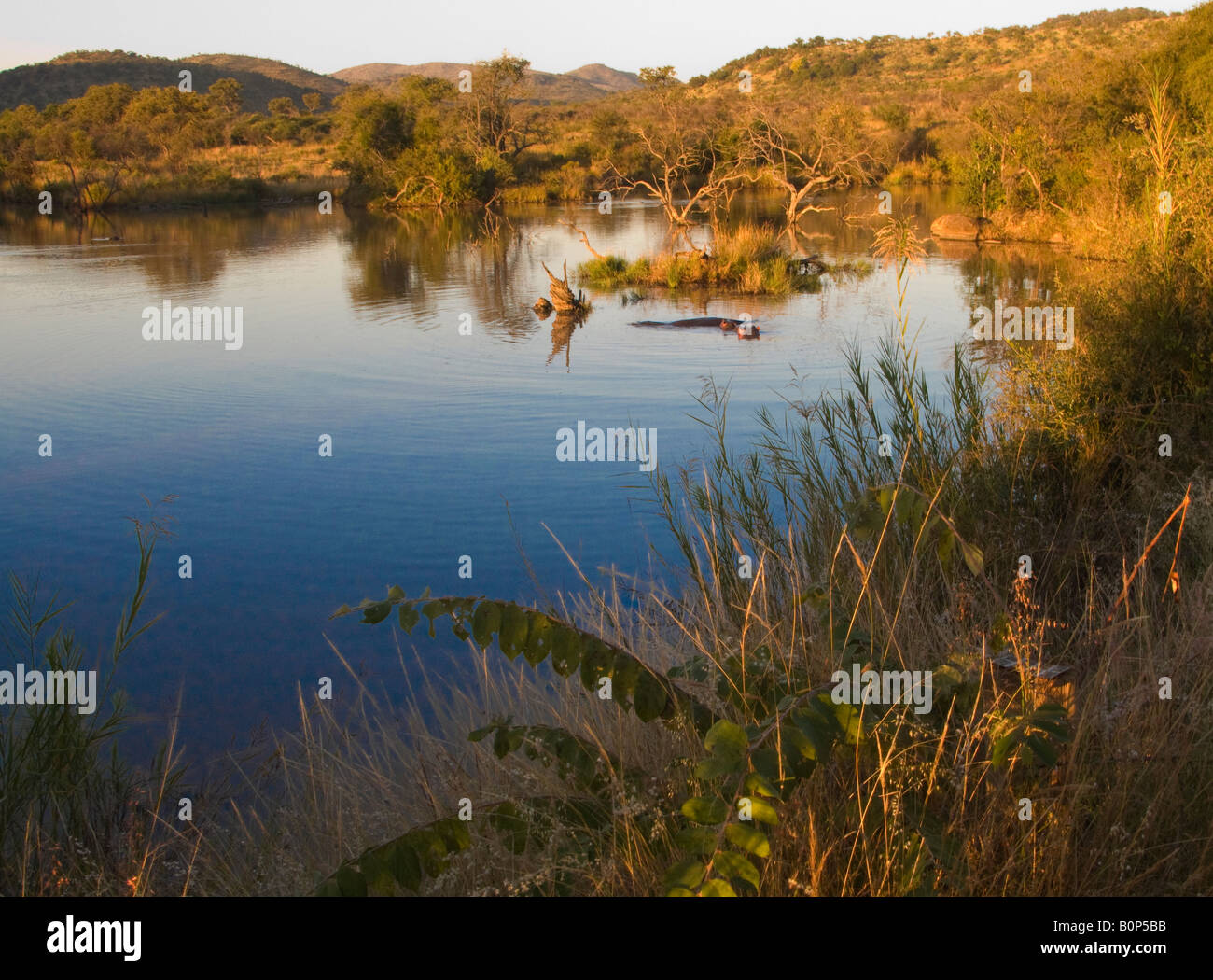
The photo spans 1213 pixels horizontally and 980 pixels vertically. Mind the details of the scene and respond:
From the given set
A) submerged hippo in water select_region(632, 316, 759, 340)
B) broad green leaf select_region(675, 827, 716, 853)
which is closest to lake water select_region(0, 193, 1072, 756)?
submerged hippo in water select_region(632, 316, 759, 340)

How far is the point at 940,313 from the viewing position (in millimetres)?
11727

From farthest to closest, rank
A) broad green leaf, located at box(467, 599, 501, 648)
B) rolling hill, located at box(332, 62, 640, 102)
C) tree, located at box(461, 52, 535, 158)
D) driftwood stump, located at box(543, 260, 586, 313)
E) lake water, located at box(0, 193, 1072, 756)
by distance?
1. rolling hill, located at box(332, 62, 640, 102)
2. tree, located at box(461, 52, 535, 158)
3. driftwood stump, located at box(543, 260, 586, 313)
4. lake water, located at box(0, 193, 1072, 756)
5. broad green leaf, located at box(467, 599, 501, 648)

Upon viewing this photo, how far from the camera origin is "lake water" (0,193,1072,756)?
15.9ft

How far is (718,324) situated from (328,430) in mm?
5295

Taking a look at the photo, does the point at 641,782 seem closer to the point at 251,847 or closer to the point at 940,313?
the point at 251,847

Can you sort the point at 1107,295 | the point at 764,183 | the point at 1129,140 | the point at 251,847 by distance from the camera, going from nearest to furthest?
the point at 251,847 < the point at 1107,295 < the point at 1129,140 < the point at 764,183

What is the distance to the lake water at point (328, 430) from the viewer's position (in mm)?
4848

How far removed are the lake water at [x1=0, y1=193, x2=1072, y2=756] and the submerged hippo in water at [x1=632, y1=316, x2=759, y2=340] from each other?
26 cm

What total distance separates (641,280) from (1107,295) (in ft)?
34.9

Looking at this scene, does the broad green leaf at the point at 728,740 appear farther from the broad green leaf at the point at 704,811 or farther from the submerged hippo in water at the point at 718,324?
the submerged hippo in water at the point at 718,324

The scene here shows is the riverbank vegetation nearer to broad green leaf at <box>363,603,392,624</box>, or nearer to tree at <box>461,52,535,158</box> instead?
broad green leaf at <box>363,603,392,624</box>

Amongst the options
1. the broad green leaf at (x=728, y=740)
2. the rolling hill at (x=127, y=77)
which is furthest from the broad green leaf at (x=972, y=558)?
the rolling hill at (x=127, y=77)

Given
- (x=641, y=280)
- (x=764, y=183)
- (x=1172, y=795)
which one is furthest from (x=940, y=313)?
(x=764, y=183)

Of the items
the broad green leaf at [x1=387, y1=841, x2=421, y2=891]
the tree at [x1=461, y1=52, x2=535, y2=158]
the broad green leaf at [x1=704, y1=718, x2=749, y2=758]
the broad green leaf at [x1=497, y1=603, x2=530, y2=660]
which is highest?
the tree at [x1=461, y1=52, x2=535, y2=158]
